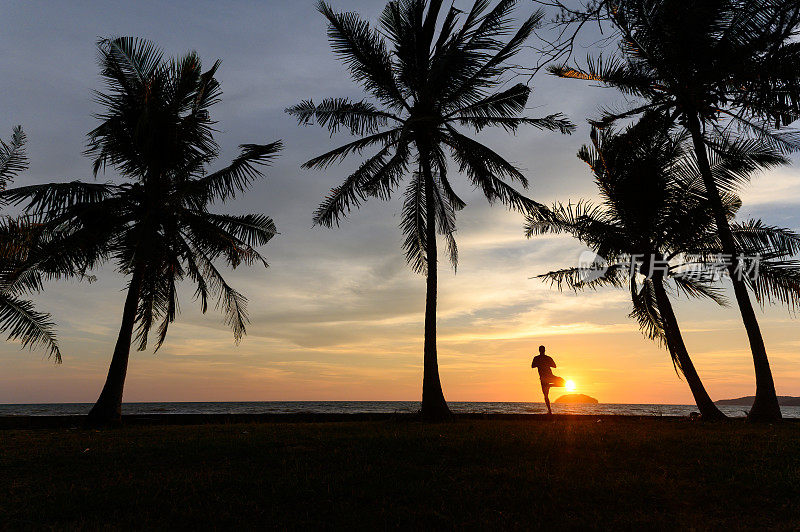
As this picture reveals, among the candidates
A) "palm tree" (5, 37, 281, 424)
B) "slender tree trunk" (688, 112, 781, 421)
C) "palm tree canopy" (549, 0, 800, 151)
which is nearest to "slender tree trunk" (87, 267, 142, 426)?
"palm tree" (5, 37, 281, 424)

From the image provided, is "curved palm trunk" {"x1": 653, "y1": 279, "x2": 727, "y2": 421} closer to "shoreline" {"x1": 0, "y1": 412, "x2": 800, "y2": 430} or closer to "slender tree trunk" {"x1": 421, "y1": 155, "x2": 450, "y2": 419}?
"shoreline" {"x1": 0, "y1": 412, "x2": 800, "y2": 430}

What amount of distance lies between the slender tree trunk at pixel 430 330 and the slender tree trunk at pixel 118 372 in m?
8.72

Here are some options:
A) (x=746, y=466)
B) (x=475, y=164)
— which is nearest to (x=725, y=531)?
(x=746, y=466)

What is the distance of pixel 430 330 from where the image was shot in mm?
16328

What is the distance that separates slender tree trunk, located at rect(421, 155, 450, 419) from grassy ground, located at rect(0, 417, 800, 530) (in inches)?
214

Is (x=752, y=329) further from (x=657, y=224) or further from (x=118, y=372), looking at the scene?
(x=118, y=372)

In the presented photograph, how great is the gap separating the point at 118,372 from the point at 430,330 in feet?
30.3

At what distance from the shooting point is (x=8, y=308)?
1584 centimetres

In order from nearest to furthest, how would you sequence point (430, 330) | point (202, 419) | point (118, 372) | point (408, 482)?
point (408, 482)
point (118, 372)
point (202, 419)
point (430, 330)

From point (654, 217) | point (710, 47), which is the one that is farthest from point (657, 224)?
point (710, 47)

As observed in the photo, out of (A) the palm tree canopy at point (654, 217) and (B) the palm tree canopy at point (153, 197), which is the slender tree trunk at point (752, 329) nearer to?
(A) the palm tree canopy at point (654, 217)

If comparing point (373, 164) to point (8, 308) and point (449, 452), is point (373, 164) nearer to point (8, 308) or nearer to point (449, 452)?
point (449, 452)

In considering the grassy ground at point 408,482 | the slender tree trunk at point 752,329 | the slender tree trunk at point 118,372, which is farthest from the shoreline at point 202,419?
the grassy ground at point 408,482

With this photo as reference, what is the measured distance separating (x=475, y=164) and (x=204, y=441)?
1129cm
